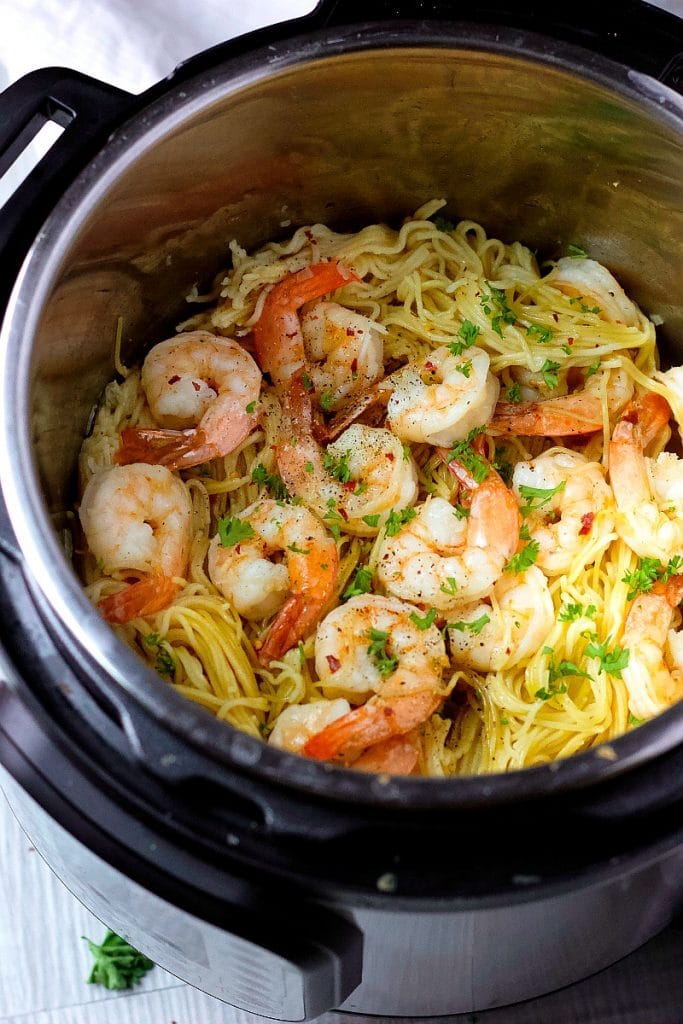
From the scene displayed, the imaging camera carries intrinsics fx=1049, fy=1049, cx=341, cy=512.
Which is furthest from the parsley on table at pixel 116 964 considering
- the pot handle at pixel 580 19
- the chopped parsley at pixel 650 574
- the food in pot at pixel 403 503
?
the pot handle at pixel 580 19

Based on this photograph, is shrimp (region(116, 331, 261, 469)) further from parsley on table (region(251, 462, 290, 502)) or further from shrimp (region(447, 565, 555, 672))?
shrimp (region(447, 565, 555, 672))

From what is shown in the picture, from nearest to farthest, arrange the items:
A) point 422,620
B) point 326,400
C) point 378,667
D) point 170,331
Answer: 1. point 378,667
2. point 422,620
3. point 326,400
4. point 170,331

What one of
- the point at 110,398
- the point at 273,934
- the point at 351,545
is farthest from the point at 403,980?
the point at 110,398

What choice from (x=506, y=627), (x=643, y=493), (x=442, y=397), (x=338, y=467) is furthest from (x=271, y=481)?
(x=643, y=493)

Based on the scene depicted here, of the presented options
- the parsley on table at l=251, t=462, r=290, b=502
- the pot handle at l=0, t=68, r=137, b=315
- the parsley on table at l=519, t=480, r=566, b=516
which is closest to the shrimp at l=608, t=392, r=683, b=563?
the parsley on table at l=519, t=480, r=566, b=516

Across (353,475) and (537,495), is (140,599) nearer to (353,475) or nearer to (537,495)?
(353,475)

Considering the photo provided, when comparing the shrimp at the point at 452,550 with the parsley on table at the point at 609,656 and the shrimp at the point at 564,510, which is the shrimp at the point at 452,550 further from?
the parsley on table at the point at 609,656

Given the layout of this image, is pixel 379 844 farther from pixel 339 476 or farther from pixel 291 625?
pixel 339 476
